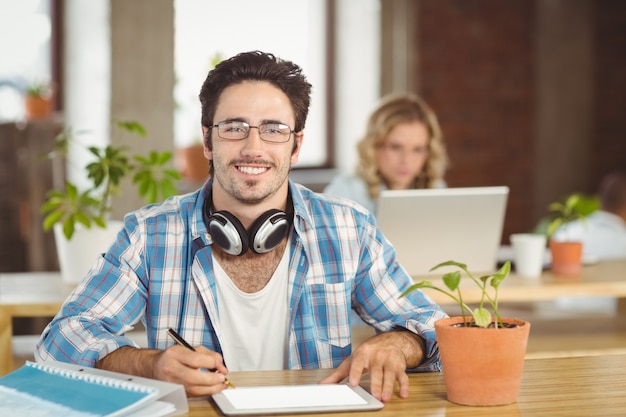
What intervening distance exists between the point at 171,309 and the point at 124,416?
66cm

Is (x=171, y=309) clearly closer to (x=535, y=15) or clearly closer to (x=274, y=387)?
(x=274, y=387)

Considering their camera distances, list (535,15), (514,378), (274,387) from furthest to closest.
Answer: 1. (535,15)
2. (274,387)
3. (514,378)

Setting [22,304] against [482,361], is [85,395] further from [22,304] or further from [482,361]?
[22,304]

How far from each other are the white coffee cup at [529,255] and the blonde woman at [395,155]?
74 centimetres

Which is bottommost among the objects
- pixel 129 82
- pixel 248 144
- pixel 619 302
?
pixel 619 302

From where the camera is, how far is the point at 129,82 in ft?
13.5

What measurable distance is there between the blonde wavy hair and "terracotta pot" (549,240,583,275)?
774 millimetres

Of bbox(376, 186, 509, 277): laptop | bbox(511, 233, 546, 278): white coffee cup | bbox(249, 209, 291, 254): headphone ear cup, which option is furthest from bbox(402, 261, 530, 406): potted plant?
bbox(511, 233, 546, 278): white coffee cup

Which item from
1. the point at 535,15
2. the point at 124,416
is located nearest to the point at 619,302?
the point at 124,416

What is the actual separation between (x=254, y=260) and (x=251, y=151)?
25 centimetres

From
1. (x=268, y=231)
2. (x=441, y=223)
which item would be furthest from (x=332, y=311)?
(x=441, y=223)

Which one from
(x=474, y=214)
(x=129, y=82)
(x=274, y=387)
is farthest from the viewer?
(x=129, y=82)

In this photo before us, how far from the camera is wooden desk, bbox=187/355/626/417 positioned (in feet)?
5.07

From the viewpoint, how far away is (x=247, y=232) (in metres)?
2.10
